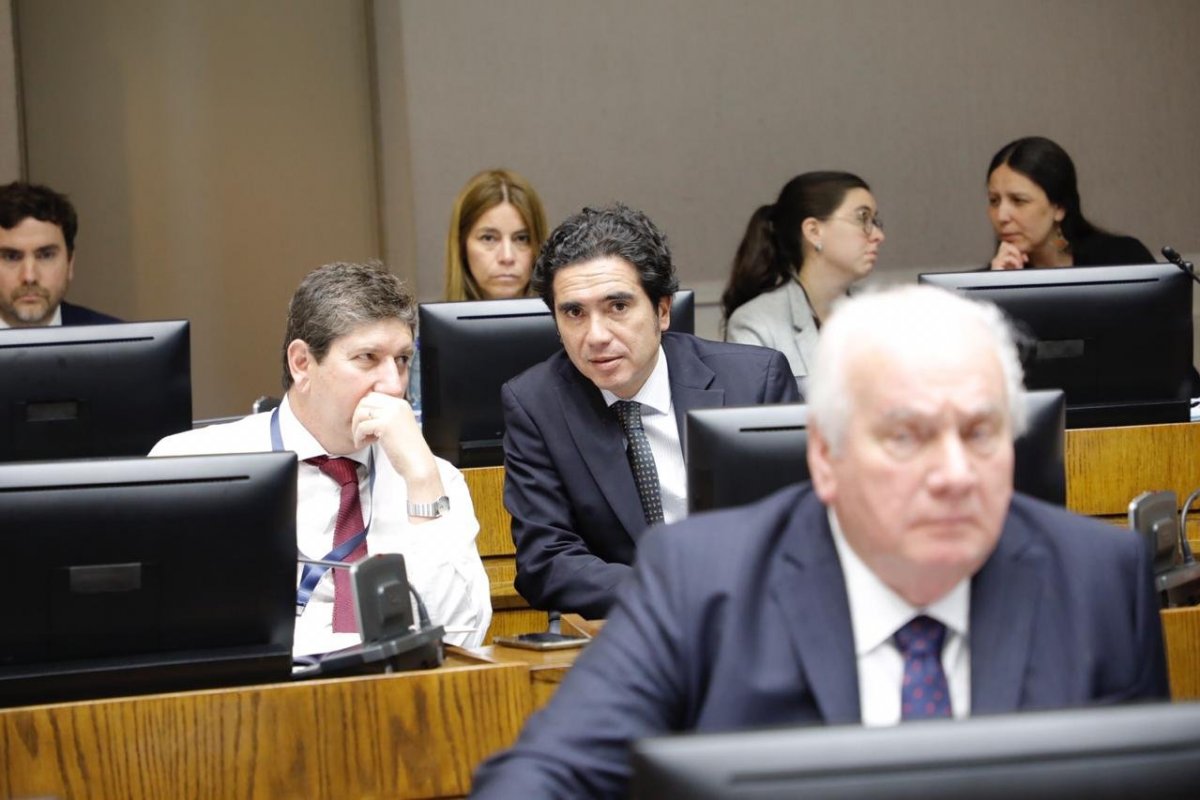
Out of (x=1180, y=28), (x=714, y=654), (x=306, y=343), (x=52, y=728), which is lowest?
(x=52, y=728)

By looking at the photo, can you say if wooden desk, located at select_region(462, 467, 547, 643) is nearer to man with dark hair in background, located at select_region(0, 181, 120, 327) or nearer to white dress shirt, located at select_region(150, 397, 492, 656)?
white dress shirt, located at select_region(150, 397, 492, 656)

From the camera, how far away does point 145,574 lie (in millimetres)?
1889

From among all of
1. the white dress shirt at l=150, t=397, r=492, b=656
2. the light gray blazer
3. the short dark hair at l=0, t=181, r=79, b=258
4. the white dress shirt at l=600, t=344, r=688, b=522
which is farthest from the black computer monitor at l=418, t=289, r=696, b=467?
the short dark hair at l=0, t=181, r=79, b=258

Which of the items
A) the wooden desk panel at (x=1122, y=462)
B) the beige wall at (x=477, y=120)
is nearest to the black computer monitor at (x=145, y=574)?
the wooden desk panel at (x=1122, y=462)

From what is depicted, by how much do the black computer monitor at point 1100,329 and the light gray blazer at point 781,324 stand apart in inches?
50.5

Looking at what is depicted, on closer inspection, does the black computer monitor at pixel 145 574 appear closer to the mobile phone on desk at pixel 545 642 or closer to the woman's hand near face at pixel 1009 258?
the mobile phone on desk at pixel 545 642

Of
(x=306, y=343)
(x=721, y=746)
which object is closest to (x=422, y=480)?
(x=306, y=343)

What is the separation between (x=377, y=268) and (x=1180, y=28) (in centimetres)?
434

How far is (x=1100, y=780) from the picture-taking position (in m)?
0.99

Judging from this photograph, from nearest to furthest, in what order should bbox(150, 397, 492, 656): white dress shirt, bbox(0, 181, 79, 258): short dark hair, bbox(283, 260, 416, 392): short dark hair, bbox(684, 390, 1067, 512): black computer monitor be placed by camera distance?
bbox(684, 390, 1067, 512): black computer monitor → bbox(150, 397, 492, 656): white dress shirt → bbox(283, 260, 416, 392): short dark hair → bbox(0, 181, 79, 258): short dark hair

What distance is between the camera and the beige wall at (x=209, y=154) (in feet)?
18.4

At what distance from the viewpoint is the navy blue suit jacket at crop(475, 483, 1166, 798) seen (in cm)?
138

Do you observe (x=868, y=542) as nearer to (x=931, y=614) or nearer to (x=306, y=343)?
(x=931, y=614)

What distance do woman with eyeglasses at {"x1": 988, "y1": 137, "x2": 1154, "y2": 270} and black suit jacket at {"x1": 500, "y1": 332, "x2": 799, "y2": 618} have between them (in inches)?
76.4
